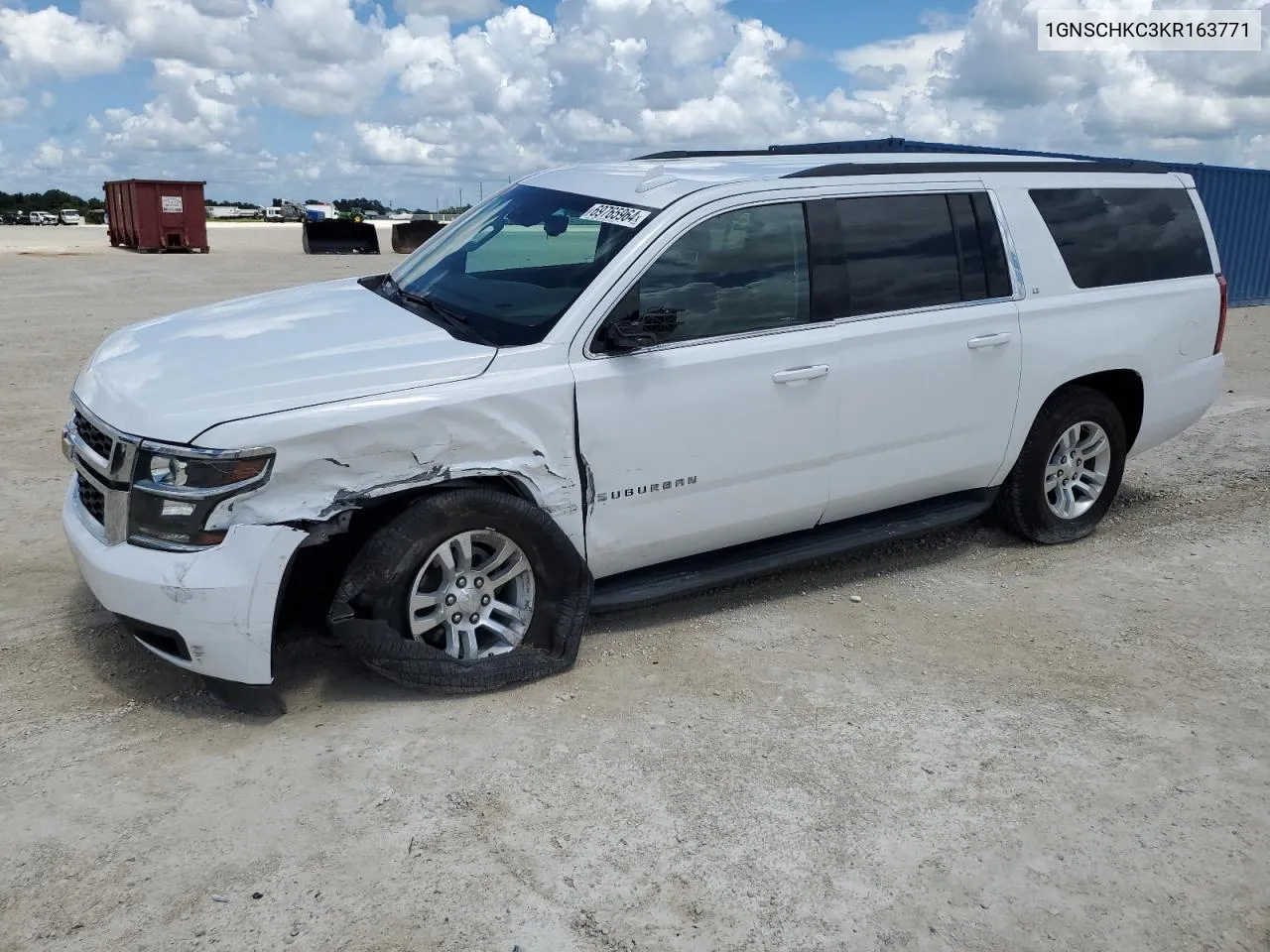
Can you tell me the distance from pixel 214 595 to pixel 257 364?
2.65 ft

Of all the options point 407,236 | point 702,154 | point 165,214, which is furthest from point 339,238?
point 702,154

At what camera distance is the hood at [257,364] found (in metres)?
3.58

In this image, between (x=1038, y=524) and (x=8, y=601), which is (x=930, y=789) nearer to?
(x=1038, y=524)

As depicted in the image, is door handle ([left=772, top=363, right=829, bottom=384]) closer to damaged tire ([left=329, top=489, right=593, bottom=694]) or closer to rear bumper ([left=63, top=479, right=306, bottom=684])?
damaged tire ([left=329, top=489, right=593, bottom=694])

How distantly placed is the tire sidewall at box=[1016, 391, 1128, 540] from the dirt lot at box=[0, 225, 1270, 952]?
1.43 ft

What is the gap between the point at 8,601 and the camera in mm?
4809

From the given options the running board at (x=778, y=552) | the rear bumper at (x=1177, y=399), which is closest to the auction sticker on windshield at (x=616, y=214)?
the running board at (x=778, y=552)

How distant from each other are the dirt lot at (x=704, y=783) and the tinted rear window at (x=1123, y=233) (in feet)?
5.13

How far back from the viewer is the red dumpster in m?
29.8

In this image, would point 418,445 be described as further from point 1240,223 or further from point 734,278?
point 1240,223

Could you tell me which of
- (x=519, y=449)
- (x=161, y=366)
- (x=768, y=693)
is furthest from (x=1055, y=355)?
(x=161, y=366)

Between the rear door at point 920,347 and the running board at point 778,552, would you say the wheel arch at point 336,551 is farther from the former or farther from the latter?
the rear door at point 920,347

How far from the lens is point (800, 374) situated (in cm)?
453

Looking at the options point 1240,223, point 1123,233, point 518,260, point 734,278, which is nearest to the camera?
point 734,278
